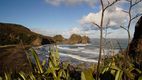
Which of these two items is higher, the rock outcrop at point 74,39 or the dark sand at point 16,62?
the rock outcrop at point 74,39

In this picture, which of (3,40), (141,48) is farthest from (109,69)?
(3,40)

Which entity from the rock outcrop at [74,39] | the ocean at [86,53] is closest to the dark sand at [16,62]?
the ocean at [86,53]

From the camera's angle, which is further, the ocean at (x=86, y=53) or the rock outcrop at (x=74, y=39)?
the rock outcrop at (x=74, y=39)

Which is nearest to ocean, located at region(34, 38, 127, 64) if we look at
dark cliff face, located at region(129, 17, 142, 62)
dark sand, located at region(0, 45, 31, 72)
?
dark cliff face, located at region(129, 17, 142, 62)

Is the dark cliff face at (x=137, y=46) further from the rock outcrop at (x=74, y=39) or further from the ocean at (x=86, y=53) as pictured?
the rock outcrop at (x=74, y=39)

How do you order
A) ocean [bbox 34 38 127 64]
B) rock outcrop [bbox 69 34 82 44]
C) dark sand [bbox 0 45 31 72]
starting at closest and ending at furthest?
ocean [bbox 34 38 127 64] → dark sand [bbox 0 45 31 72] → rock outcrop [bbox 69 34 82 44]

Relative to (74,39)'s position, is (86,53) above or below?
below

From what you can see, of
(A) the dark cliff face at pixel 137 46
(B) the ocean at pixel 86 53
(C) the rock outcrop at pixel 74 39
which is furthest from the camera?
(C) the rock outcrop at pixel 74 39

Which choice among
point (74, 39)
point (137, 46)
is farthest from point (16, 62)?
point (74, 39)

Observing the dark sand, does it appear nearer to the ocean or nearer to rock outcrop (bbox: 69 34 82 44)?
the ocean

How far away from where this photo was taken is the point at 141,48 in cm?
707

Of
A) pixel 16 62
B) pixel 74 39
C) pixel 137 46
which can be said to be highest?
pixel 74 39

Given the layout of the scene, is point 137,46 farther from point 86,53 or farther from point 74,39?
point 74,39

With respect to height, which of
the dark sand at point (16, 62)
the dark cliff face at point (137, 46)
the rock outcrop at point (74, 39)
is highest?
the rock outcrop at point (74, 39)
